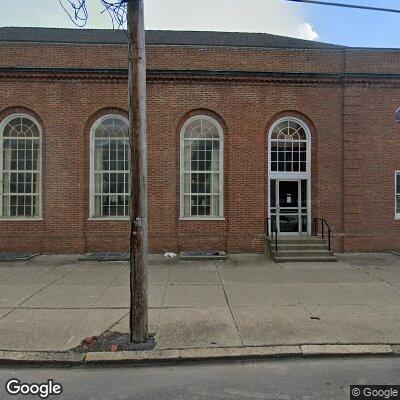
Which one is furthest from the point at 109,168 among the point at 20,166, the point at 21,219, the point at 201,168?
the point at 21,219

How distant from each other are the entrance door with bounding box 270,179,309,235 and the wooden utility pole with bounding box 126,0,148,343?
8.83 metres

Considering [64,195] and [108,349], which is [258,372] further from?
[64,195]

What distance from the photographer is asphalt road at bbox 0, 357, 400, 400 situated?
384 centimetres

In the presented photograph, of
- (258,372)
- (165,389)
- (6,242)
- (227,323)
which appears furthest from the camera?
(6,242)

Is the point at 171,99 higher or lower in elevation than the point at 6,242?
higher

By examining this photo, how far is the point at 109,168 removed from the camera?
42.4ft

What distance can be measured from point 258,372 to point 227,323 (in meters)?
1.51

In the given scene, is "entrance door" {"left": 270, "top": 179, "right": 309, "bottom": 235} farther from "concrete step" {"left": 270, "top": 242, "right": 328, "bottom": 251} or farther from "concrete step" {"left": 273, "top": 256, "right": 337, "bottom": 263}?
"concrete step" {"left": 273, "top": 256, "right": 337, "bottom": 263}

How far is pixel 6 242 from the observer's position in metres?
12.4

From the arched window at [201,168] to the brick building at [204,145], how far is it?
38 mm

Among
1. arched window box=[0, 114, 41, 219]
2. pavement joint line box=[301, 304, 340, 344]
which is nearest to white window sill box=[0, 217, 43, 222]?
arched window box=[0, 114, 41, 219]

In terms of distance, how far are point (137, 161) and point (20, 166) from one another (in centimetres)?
954

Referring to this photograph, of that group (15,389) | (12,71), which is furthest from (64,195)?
(15,389)

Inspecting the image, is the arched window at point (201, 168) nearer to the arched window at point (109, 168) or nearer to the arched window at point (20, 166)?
the arched window at point (109, 168)
